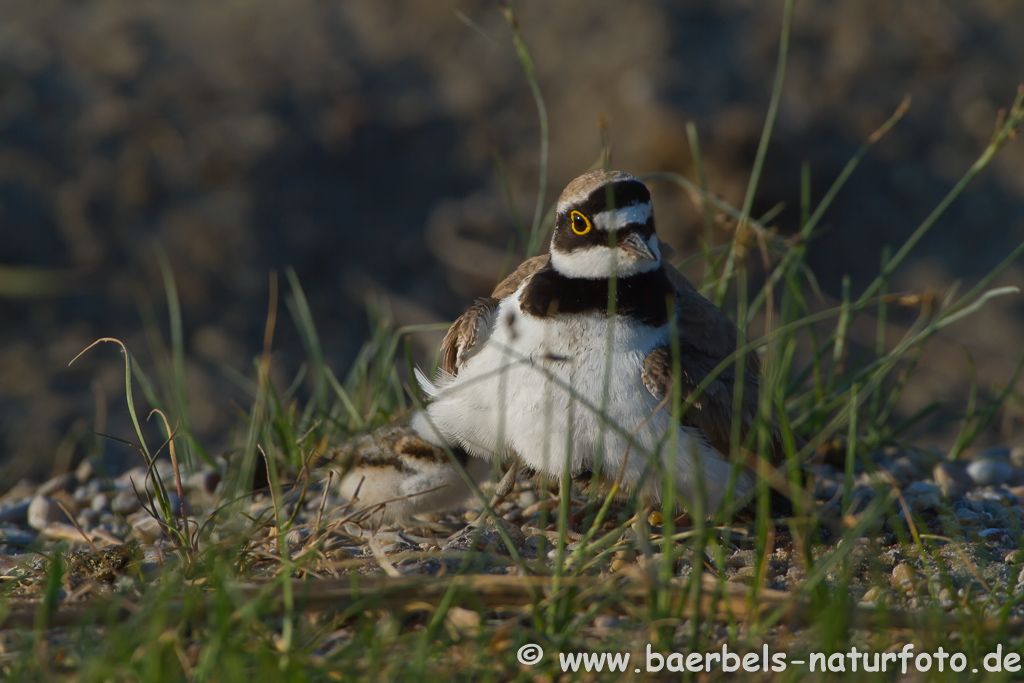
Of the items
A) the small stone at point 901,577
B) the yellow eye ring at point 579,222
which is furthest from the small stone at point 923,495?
the yellow eye ring at point 579,222

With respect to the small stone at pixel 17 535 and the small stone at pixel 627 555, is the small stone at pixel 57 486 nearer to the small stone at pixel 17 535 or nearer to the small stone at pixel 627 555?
the small stone at pixel 17 535

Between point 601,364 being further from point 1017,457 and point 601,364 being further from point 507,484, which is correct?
point 1017,457

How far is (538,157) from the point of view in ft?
29.6

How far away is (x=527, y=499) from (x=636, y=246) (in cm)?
136

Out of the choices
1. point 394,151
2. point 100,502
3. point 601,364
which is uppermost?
point 394,151

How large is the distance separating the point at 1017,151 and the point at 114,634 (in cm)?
950

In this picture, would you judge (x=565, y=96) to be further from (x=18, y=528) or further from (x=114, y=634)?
(x=114, y=634)

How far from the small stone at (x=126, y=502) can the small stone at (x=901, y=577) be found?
3.04 m

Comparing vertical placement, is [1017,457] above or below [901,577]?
below

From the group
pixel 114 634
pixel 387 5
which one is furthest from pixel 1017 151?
pixel 114 634

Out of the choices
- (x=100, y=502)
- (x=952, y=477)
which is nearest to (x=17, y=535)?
(x=100, y=502)

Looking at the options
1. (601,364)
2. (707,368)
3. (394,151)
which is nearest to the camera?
(601,364)

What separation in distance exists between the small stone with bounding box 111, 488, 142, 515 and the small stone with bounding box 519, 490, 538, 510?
1654 mm

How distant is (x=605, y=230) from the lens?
135 inches
